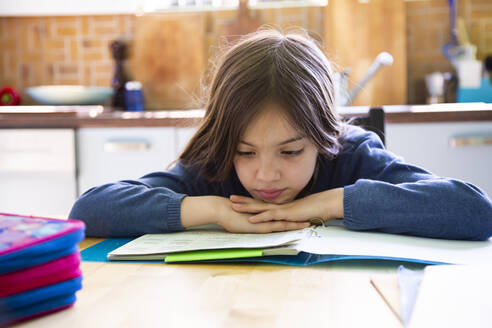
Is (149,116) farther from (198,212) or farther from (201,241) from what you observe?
(201,241)

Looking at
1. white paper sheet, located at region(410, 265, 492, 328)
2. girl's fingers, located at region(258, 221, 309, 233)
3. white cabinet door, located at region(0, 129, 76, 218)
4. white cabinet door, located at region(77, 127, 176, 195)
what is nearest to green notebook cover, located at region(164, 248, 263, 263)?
girl's fingers, located at region(258, 221, 309, 233)

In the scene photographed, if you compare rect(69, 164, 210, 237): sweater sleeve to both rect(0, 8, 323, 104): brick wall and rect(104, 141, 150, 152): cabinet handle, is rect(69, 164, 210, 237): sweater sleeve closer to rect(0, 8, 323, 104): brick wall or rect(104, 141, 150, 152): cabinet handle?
rect(104, 141, 150, 152): cabinet handle

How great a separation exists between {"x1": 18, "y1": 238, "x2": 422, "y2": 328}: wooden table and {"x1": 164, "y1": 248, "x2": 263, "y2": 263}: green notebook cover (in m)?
0.01

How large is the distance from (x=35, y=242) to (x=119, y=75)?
2.49 m

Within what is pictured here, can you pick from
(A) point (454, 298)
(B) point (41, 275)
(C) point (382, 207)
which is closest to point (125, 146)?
(C) point (382, 207)

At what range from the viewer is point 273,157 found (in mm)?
1070

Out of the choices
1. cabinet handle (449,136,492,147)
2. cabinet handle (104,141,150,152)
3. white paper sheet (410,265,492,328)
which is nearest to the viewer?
white paper sheet (410,265,492,328)

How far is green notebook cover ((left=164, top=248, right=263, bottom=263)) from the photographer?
771 millimetres

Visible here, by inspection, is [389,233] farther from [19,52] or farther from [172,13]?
[19,52]

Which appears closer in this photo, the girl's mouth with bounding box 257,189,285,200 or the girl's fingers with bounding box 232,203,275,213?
the girl's fingers with bounding box 232,203,275,213

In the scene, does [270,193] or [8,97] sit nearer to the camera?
[270,193]

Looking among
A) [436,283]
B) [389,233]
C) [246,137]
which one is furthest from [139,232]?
[436,283]

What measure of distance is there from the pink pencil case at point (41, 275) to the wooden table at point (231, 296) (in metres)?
0.04

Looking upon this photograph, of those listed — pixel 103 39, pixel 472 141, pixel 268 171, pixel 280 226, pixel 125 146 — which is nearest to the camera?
pixel 280 226
